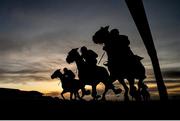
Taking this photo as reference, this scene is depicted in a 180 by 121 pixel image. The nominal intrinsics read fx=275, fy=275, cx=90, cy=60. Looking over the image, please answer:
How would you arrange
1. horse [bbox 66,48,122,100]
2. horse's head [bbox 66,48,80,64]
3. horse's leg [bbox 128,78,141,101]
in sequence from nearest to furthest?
1. horse's leg [bbox 128,78,141,101]
2. horse [bbox 66,48,122,100]
3. horse's head [bbox 66,48,80,64]

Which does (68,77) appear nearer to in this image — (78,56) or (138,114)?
(78,56)

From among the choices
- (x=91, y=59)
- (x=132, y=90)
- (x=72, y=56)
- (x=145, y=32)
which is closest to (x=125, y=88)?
(x=132, y=90)

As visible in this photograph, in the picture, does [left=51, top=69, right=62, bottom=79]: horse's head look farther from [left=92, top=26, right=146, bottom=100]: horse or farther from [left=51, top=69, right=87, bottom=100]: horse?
[left=92, top=26, right=146, bottom=100]: horse

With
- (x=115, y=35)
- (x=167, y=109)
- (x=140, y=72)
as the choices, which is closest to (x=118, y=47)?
(x=115, y=35)

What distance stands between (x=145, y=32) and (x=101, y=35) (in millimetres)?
7277

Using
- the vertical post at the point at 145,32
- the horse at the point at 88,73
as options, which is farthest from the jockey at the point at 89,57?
the vertical post at the point at 145,32

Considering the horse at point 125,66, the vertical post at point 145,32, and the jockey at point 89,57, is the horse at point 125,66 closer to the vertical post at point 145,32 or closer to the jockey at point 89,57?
the jockey at point 89,57

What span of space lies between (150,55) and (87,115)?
5.96ft

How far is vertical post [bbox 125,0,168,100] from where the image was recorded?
2.43 meters

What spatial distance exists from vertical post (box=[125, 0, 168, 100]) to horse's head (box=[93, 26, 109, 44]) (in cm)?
673

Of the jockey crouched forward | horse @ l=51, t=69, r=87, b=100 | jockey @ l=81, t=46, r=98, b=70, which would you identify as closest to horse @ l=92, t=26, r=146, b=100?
the jockey crouched forward

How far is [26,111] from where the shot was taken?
16.0 feet

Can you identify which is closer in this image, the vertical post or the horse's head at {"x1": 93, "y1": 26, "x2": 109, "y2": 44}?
the vertical post

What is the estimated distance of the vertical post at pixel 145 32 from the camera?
243 centimetres
